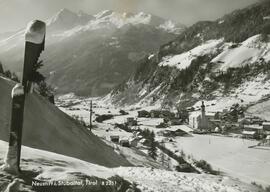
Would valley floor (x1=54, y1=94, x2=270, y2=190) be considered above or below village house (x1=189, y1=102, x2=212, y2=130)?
below

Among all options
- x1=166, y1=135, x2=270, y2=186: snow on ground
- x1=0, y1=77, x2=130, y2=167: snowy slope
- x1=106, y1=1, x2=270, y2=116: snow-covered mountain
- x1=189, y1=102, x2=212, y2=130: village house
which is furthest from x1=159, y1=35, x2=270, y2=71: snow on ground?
x1=0, y1=77, x2=130, y2=167: snowy slope

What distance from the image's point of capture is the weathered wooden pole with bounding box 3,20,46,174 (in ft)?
26.0

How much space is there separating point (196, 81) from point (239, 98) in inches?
1580

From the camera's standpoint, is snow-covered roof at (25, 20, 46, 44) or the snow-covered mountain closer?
snow-covered roof at (25, 20, 46, 44)

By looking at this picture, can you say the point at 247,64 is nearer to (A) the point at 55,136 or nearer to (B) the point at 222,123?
(B) the point at 222,123

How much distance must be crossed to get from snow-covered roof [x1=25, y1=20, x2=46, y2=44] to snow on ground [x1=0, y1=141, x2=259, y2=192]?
348cm

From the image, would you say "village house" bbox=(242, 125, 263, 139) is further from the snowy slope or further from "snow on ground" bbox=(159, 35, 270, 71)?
"snow on ground" bbox=(159, 35, 270, 71)

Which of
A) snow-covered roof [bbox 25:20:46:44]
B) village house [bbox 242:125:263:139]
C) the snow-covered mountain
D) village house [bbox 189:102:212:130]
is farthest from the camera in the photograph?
the snow-covered mountain

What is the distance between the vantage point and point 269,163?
50.4 meters

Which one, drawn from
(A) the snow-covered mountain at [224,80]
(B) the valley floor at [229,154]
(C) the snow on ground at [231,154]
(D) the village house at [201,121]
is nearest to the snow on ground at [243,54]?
(A) the snow-covered mountain at [224,80]

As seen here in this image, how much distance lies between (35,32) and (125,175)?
28.3 ft

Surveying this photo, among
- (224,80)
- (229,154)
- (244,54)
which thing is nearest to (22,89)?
(229,154)

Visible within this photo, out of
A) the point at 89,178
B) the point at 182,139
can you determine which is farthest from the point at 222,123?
the point at 89,178

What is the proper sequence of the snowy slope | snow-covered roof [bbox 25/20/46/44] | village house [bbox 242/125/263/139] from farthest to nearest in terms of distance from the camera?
village house [bbox 242/125/263/139], the snowy slope, snow-covered roof [bbox 25/20/46/44]
